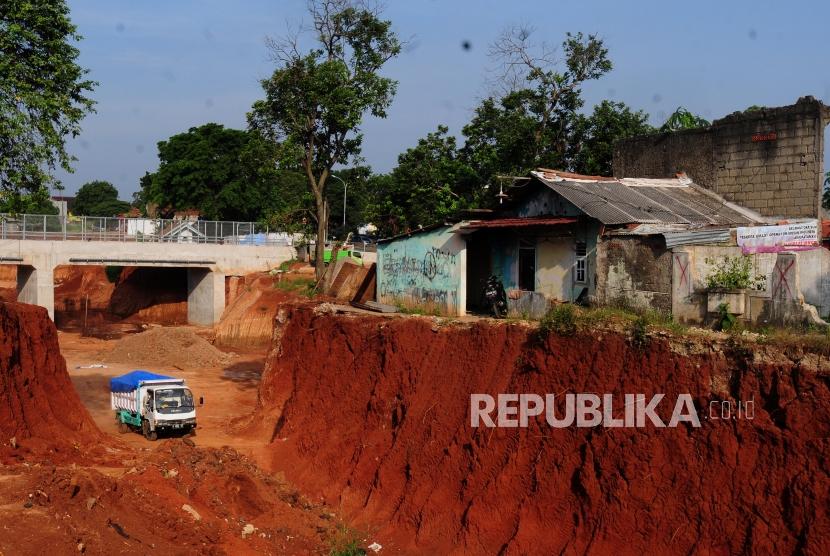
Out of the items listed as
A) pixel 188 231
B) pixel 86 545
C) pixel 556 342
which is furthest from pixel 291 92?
pixel 86 545

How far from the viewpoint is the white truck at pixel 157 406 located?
2703 centimetres

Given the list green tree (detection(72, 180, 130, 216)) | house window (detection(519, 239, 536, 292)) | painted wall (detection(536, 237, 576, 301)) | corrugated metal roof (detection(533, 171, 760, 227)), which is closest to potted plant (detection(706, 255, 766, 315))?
corrugated metal roof (detection(533, 171, 760, 227))

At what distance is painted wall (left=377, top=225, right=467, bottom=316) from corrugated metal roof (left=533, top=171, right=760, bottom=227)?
11.3ft

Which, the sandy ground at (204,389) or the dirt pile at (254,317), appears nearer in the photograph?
the sandy ground at (204,389)

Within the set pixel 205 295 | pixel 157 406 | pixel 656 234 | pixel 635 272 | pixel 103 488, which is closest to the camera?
pixel 103 488

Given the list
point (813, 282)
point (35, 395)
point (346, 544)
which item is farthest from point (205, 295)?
point (813, 282)

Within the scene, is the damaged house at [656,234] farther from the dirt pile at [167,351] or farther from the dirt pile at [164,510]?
the dirt pile at [167,351]

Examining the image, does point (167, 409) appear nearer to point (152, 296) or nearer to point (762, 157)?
point (762, 157)

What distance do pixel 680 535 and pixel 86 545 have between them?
32.3 feet

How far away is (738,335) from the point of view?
1441cm

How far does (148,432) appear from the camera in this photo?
27406 millimetres

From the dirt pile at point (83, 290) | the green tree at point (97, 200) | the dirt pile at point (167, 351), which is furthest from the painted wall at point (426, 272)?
the green tree at point (97, 200)

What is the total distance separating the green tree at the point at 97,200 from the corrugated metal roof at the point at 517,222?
9214 centimetres

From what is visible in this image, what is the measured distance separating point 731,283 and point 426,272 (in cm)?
1043
